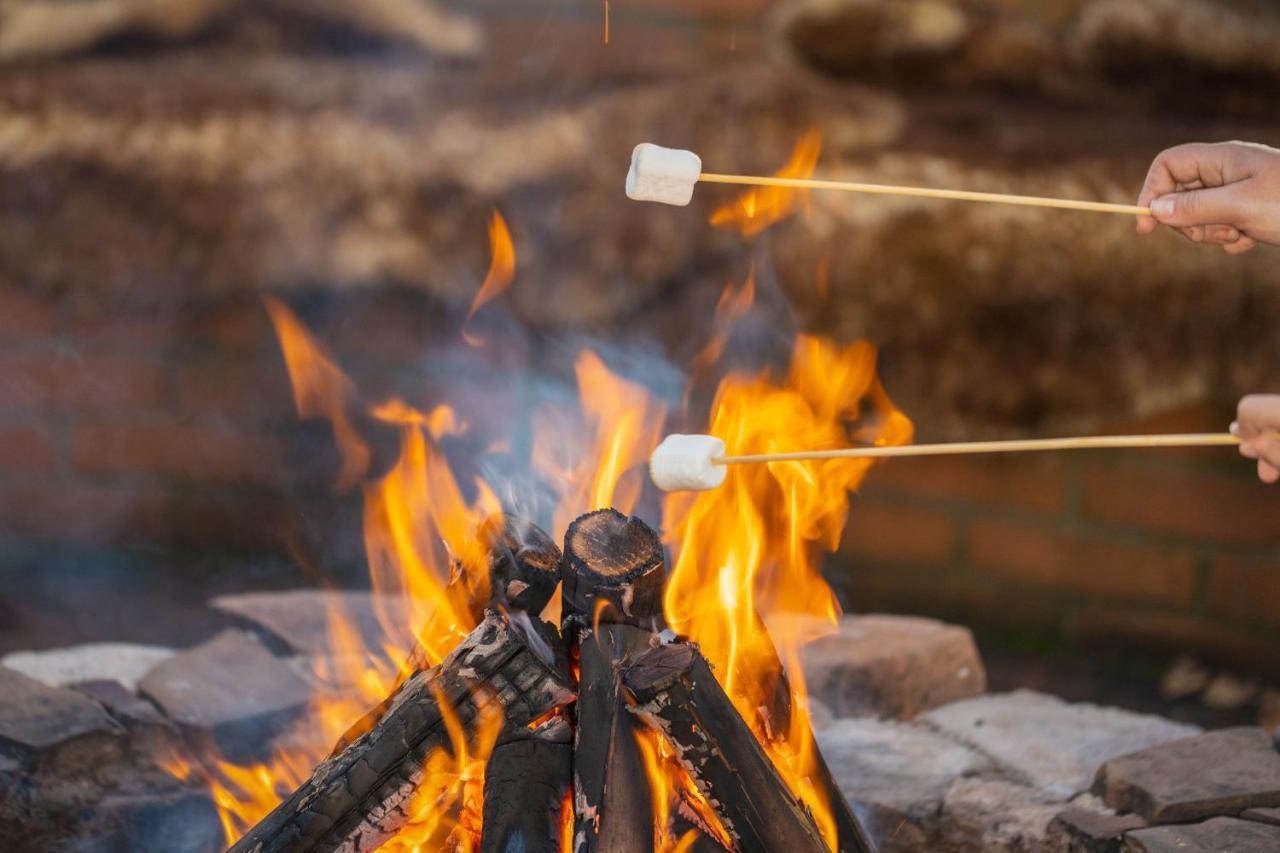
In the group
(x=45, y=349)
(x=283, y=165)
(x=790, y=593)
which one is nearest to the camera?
(x=790, y=593)

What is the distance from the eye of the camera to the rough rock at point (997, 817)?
1548 mm

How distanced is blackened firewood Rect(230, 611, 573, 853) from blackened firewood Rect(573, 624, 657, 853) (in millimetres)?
46

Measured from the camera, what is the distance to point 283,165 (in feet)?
8.63

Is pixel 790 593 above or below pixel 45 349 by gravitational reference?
below

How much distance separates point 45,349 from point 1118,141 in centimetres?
231

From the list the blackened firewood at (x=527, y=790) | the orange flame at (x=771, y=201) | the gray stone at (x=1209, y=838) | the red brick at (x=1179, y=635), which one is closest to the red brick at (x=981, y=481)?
the red brick at (x=1179, y=635)

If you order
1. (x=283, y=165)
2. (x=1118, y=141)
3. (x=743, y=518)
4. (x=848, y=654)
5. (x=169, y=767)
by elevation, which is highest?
(x=283, y=165)

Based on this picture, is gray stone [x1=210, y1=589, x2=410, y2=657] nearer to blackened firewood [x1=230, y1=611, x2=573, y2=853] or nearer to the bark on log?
blackened firewood [x1=230, y1=611, x2=573, y2=853]

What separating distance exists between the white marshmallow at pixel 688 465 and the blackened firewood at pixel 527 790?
0.28 metres

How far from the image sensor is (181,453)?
2863mm

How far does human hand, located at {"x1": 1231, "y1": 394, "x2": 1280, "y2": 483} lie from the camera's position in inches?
56.6

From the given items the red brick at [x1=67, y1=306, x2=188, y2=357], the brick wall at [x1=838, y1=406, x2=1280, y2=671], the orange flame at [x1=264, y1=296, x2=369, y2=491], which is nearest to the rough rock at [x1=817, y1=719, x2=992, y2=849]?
the brick wall at [x1=838, y1=406, x2=1280, y2=671]

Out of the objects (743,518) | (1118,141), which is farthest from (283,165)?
(1118,141)

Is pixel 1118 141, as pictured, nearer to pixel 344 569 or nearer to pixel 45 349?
pixel 344 569
